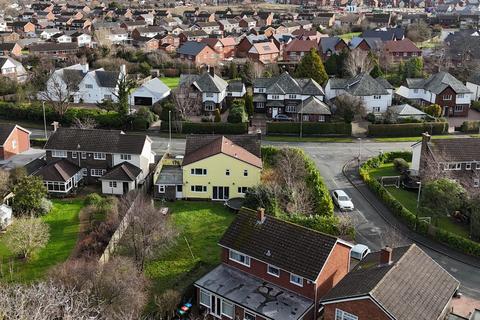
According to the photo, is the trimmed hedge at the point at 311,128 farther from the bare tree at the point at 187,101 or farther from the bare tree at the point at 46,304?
the bare tree at the point at 46,304

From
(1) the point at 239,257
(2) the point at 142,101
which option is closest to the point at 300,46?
(2) the point at 142,101

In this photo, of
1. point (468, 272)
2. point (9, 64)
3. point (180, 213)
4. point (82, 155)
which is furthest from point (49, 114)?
point (468, 272)

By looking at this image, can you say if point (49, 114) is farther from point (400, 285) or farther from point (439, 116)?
point (400, 285)

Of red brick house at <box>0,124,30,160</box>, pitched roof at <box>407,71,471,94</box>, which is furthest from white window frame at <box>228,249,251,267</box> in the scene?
pitched roof at <box>407,71,471,94</box>

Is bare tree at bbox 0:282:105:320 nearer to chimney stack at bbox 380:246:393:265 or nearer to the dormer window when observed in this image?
the dormer window

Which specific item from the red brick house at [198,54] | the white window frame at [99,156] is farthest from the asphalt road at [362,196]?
the red brick house at [198,54]

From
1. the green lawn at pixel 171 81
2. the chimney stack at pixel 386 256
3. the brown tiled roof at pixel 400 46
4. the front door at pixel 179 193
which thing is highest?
the brown tiled roof at pixel 400 46
